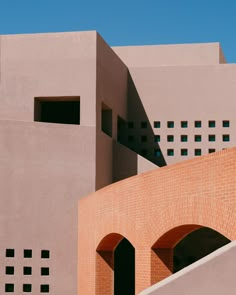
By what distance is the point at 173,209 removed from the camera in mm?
12055

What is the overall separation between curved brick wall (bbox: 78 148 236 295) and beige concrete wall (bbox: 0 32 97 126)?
20.0ft

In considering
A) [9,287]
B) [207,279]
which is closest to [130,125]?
[9,287]

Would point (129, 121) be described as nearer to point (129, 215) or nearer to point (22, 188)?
point (22, 188)

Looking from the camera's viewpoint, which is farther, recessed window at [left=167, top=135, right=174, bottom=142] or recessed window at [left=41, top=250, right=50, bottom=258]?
recessed window at [left=167, top=135, right=174, bottom=142]

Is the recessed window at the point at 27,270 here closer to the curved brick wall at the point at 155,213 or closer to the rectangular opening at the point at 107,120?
the curved brick wall at the point at 155,213

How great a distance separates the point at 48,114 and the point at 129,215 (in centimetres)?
1338

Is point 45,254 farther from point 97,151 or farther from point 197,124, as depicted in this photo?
point 197,124

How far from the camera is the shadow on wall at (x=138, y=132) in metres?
27.3

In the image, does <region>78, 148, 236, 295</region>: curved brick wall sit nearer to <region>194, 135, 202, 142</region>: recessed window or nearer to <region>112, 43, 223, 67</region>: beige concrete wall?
<region>194, 135, 202, 142</region>: recessed window

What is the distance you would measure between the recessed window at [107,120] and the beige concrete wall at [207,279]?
720 inches

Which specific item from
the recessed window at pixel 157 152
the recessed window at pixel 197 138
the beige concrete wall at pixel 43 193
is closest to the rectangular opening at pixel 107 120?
the recessed window at pixel 157 152

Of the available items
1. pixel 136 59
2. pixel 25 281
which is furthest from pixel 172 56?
pixel 25 281

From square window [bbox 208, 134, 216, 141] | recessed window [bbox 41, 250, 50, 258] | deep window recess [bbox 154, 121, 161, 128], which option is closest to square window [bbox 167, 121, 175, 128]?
deep window recess [bbox 154, 121, 161, 128]

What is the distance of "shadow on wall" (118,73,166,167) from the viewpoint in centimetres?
2730
